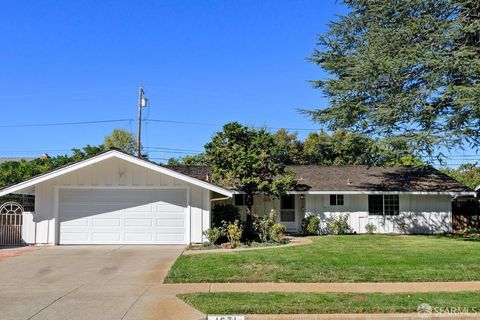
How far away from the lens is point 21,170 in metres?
25.1

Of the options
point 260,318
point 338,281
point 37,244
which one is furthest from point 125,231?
point 260,318

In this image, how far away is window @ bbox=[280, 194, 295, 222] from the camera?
2375 cm

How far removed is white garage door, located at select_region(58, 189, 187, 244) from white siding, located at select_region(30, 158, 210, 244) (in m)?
0.28

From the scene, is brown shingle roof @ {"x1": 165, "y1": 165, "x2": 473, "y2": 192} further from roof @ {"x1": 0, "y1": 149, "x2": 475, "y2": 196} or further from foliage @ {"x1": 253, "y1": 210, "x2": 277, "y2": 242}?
foliage @ {"x1": 253, "y1": 210, "x2": 277, "y2": 242}

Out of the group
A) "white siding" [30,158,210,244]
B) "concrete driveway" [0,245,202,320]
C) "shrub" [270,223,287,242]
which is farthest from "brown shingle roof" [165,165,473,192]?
"concrete driveway" [0,245,202,320]

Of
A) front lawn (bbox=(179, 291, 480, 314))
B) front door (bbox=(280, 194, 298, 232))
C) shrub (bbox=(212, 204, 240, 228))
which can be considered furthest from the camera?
front door (bbox=(280, 194, 298, 232))

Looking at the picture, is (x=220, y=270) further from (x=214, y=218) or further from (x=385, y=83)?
(x=385, y=83)

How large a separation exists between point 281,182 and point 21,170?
14.6 metres

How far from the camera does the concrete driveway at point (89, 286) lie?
24.4 ft

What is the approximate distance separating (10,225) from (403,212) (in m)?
18.1

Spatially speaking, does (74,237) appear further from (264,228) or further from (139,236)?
(264,228)

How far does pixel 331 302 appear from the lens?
7781 millimetres

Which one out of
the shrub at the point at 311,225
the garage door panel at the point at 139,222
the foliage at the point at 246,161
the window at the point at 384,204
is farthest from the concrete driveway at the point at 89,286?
the window at the point at 384,204

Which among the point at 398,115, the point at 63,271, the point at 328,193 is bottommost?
the point at 63,271
